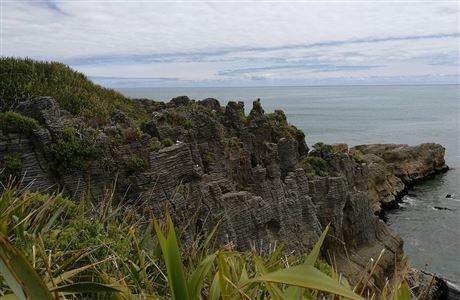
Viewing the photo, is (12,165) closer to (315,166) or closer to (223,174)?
(223,174)

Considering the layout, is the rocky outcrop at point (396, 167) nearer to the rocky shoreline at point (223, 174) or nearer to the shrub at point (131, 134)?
the rocky shoreline at point (223, 174)

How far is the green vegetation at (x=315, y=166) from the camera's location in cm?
3021

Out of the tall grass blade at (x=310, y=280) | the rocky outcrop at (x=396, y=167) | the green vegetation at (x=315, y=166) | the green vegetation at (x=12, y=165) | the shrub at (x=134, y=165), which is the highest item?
the tall grass blade at (x=310, y=280)

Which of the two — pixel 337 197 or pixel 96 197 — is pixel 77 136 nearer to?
pixel 96 197


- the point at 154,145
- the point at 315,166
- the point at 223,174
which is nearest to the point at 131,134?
the point at 154,145

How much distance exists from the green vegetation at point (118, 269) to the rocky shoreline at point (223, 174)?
Answer: 4.32 m

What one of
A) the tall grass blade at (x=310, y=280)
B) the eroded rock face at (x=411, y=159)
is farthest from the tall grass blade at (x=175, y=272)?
the eroded rock face at (x=411, y=159)

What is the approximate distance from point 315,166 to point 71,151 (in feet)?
60.9

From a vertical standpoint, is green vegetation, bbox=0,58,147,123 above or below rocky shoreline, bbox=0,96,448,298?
above

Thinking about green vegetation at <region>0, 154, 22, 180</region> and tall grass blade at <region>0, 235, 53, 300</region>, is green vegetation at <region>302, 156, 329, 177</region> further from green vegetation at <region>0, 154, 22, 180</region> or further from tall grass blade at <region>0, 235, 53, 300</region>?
tall grass blade at <region>0, 235, 53, 300</region>

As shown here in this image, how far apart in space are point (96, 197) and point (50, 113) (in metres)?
3.69

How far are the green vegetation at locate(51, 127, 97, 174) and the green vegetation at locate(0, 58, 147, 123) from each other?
10.4 ft

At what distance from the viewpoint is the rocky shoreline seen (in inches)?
671

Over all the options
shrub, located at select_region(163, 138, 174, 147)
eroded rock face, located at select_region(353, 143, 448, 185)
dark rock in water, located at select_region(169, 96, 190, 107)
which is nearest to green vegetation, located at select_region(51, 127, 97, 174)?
shrub, located at select_region(163, 138, 174, 147)
